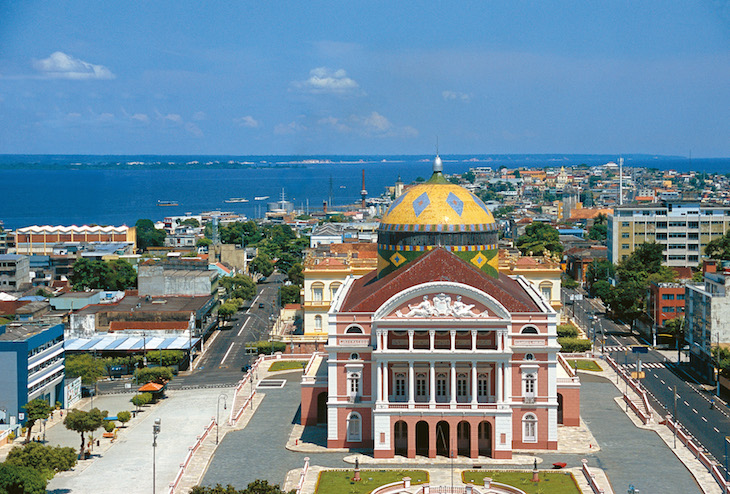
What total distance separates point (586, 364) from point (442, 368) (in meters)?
33.4

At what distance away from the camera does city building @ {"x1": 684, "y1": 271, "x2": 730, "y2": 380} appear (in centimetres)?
9288

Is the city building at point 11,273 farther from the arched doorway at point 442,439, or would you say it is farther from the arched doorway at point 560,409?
the arched doorway at point 560,409

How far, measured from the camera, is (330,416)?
68.4 m

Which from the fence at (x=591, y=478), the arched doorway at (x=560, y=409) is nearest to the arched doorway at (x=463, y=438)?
the fence at (x=591, y=478)

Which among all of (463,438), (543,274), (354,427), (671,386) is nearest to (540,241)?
(543,274)

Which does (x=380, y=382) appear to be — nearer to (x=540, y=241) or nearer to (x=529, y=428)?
(x=529, y=428)

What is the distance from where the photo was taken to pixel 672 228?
15462 cm

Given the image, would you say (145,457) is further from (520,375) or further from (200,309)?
(200,309)

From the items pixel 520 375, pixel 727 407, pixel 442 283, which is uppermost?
pixel 442 283

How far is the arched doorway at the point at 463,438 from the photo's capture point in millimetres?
67125

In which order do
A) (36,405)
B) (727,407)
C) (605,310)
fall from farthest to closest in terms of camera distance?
(605,310) < (727,407) < (36,405)

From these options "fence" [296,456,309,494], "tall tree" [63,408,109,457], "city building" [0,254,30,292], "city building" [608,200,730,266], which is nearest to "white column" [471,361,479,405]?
"fence" [296,456,309,494]

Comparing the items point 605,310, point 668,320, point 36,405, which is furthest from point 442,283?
point 605,310

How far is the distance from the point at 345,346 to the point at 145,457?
15402 mm
